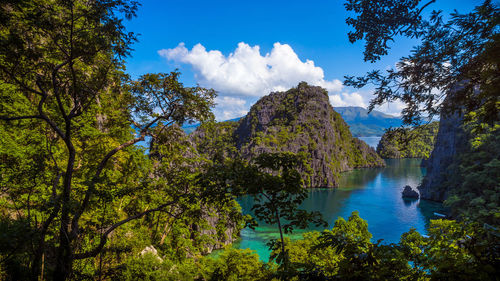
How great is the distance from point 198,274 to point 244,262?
271cm

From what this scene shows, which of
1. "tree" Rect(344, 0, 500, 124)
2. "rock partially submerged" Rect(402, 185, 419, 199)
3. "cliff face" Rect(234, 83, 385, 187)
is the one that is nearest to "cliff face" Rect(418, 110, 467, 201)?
"rock partially submerged" Rect(402, 185, 419, 199)

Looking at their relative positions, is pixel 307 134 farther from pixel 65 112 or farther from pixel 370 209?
pixel 65 112

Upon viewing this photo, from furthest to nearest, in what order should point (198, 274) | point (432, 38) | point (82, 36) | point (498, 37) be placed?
point (198, 274) < point (432, 38) < point (82, 36) < point (498, 37)

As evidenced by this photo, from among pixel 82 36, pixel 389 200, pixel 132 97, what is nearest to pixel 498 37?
pixel 82 36

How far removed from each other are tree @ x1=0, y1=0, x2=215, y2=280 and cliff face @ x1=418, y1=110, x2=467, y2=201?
→ 62157mm

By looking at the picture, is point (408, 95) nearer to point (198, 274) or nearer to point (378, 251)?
point (378, 251)

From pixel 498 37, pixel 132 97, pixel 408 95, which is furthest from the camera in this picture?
pixel 132 97

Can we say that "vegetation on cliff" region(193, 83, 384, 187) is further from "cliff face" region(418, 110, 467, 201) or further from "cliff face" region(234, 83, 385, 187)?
"cliff face" region(418, 110, 467, 201)

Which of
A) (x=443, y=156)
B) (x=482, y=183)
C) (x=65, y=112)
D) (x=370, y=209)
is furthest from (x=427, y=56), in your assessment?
(x=443, y=156)

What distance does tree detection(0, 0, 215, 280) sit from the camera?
5.87m

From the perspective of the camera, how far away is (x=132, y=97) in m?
8.52

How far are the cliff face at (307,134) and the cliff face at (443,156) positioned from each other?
2780 centimetres

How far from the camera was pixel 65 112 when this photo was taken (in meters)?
7.60

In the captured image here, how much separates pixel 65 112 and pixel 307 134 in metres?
96.1
